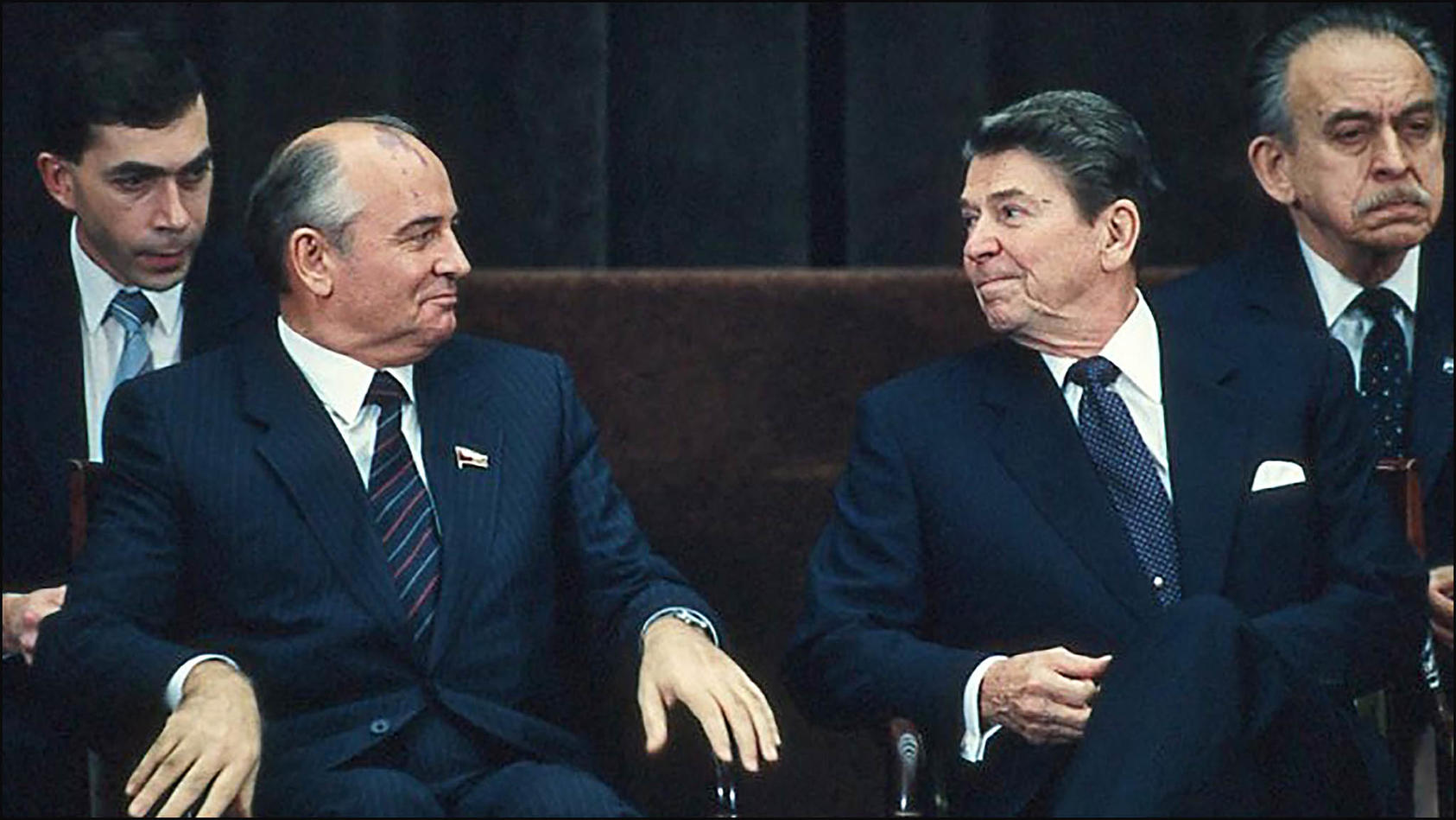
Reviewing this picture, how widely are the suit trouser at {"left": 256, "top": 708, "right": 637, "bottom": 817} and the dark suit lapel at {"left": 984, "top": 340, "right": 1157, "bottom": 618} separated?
2.22 ft

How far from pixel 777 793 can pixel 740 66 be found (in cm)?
119

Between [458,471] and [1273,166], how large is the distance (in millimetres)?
1463

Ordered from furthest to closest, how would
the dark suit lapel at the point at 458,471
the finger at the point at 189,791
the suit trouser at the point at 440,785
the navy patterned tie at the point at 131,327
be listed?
the navy patterned tie at the point at 131,327 < the dark suit lapel at the point at 458,471 < the suit trouser at the point at 440,785 < the finger at the point at 189,791

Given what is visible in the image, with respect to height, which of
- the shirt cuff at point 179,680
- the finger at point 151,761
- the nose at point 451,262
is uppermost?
the nose at point 451,262

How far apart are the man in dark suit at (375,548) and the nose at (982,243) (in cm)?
55

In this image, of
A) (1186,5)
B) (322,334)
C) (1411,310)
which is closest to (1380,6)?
(1186,5)

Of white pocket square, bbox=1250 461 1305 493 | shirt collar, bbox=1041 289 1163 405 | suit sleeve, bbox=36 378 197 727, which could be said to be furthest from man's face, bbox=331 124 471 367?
white pocket square, bbox=1250 461 1305 493

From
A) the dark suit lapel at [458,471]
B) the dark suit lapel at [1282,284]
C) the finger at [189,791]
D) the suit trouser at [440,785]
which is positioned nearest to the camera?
the finger at [189,791]

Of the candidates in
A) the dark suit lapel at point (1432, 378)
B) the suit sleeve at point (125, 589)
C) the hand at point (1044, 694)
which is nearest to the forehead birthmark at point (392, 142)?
the suit sleeve at point (125, 589)

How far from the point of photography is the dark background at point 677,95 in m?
4.32

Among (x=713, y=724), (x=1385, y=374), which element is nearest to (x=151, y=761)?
(x=713, y=724)

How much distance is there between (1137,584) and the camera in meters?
3.33

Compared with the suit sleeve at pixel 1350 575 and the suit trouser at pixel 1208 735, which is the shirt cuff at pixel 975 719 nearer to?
the suit trouser at pixel 1208 735

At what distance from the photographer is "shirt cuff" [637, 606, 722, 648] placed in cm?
322
